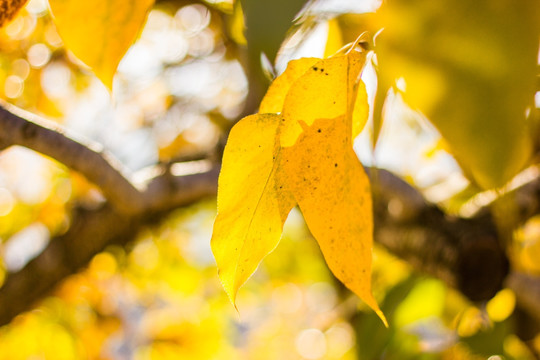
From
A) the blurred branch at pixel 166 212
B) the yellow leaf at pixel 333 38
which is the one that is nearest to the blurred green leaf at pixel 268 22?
the yellow leaf at pixel 333 38

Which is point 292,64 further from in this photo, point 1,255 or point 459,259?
point 1,255

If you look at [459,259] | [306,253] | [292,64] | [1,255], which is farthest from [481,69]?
[306,253]

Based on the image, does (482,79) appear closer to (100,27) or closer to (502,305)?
(100,27)

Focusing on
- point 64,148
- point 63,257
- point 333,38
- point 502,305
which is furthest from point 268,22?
point 63,257

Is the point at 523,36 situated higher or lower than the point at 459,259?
higher

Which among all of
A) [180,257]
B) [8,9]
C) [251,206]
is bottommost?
[180,257]

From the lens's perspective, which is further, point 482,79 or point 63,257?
point 63,257

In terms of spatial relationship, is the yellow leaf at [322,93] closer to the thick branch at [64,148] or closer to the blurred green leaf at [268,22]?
the blurred green leaf at [268,22]
